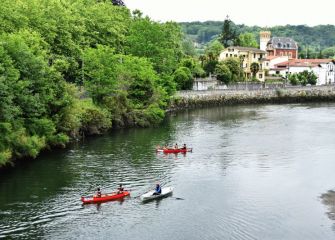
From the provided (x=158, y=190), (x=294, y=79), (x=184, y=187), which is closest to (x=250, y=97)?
(x=294, y=79)

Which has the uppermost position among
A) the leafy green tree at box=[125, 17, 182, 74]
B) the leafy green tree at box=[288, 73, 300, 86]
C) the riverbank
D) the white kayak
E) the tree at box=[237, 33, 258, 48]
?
the tree at box=[237, 33, 258, 48]

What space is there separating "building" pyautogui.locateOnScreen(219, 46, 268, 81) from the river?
7511 centimetres

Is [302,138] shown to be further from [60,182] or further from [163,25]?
[163,25]

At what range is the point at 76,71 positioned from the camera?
3196 inches

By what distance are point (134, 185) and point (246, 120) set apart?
158 ft

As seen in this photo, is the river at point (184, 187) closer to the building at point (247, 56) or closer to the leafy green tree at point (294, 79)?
the leafy green tree at point (294, 79)

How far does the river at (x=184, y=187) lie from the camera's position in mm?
35281

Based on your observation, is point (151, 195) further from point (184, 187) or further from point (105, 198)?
point (184, 187)

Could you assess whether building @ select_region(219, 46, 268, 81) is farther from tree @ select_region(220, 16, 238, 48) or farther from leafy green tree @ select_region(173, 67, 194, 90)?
leafy green tree @ select_region(173, 67, 194, 90)

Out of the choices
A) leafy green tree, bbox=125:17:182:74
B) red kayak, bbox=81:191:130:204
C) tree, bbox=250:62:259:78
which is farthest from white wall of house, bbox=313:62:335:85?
red kayak, bbox=81:191:130:204

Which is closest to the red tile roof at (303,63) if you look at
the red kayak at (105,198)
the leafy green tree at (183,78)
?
the leafy green tree at (183,78)

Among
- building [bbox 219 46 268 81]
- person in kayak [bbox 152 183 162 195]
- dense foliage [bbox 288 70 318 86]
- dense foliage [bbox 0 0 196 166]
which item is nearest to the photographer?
person in kayak [bbox 152 183 162 195]

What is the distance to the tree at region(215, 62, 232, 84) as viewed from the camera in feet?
424

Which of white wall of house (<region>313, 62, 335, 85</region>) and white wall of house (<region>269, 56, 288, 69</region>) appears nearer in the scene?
white wall of house (<region>313, 62, 335, 85</region>)
